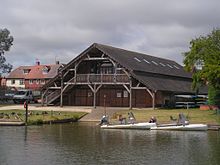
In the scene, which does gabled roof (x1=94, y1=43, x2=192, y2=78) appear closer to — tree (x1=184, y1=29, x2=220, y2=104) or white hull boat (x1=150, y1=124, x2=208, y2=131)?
tree (x1=184, y1=29, x2=220, y2=104)

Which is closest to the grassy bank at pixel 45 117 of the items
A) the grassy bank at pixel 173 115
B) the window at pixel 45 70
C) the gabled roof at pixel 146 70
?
the grassy bank at pixel 173 115

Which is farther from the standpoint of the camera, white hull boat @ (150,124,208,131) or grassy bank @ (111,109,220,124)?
grassy bank @ (111,109,220,124)

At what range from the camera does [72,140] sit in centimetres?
3045

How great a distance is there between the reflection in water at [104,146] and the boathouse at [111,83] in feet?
63.3

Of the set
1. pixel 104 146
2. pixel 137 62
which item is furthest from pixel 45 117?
pixel 137 62

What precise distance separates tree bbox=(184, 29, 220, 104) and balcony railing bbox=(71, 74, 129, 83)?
822cm

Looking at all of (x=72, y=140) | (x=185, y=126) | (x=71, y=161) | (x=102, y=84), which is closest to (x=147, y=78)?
(x=102, y=84)

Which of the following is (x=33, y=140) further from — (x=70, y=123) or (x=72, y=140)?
(x=70, y=123)

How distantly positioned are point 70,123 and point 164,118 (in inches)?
361

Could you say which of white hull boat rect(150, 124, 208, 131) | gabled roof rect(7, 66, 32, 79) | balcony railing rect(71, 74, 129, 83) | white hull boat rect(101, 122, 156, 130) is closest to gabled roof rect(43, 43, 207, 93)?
balcony railing rect(71, 74, 129, 83)

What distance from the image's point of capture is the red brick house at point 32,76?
97525mm

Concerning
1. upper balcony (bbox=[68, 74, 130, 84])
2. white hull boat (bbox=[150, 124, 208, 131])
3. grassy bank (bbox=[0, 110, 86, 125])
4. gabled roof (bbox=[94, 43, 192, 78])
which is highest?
gabled roof (bbox=[94, 43, 192, 78])

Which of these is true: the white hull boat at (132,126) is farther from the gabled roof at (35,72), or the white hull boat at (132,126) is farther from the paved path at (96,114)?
the gabled roof at (35,72)

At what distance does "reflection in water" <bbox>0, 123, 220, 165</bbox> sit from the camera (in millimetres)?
22438
